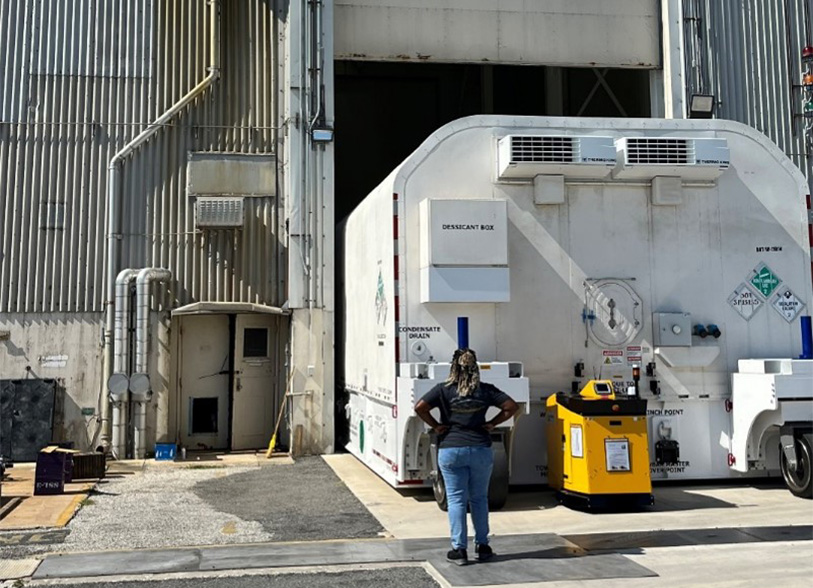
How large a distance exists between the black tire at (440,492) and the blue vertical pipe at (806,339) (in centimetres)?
460

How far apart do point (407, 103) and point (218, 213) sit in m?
7.85

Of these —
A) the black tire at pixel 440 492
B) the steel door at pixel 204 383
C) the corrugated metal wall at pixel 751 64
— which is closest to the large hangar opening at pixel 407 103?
the corrugated metal wall at pixel 751 64

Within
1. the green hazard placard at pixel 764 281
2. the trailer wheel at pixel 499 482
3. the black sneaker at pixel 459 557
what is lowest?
the black sneaker at pixel 459 557

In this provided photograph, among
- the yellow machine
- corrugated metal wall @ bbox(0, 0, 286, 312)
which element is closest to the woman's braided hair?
the yellow machine

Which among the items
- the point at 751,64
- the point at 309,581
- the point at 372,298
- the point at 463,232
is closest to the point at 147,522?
the point at 309,581

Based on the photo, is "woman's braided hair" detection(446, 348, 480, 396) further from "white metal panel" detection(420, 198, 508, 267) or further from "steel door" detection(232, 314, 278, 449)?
"steel door" detection(232, 314, 278, 449)

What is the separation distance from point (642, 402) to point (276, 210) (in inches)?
315

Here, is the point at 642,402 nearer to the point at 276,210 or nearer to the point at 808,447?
the point at 808,447

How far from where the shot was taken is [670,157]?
9.73 meters

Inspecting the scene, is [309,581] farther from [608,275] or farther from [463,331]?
[608,275]

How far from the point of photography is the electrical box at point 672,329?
9641 millimetres

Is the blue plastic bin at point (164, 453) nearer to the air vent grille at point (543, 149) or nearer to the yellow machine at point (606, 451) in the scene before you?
the yellow machine at point (606, 451)

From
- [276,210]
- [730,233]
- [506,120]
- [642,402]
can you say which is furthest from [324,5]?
[642,402]

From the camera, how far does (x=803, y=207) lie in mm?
10305
